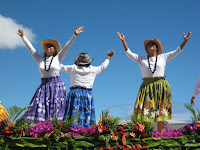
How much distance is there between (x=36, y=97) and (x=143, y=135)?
2.82 metres

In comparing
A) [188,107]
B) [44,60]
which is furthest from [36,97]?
[188,107]

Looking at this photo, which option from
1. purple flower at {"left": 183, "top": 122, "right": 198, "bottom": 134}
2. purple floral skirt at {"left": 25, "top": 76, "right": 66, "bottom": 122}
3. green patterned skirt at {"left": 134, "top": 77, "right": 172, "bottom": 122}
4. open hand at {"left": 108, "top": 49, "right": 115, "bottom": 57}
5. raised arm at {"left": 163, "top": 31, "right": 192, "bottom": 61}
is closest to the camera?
purple flower at {"left": 183, "top": 122, "right": 198, "bottom": 134}

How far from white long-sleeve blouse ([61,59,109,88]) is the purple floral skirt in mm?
433

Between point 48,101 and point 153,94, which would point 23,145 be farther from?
point 153,94

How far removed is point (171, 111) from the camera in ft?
20.3

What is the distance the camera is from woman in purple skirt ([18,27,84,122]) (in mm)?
6176

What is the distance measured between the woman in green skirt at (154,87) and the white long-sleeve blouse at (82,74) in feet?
3.11

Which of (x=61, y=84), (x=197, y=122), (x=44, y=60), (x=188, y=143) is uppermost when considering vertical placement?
(x=44, y=60)

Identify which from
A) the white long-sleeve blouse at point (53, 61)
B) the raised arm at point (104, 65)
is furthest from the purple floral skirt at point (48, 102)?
the raised arm at point (104, 65)

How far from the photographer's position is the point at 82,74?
675 centimetres

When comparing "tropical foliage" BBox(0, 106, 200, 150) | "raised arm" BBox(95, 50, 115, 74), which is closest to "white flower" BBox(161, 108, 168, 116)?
"tropical foliage" BBox(0, 106, 200, 150)

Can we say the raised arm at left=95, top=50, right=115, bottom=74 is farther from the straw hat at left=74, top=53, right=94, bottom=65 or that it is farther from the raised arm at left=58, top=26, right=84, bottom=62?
the raised arm at left=58, top=26, right=84, bottom=62

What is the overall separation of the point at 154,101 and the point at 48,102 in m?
2.35

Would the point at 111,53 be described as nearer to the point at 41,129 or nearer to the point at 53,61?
the point at 53,61
